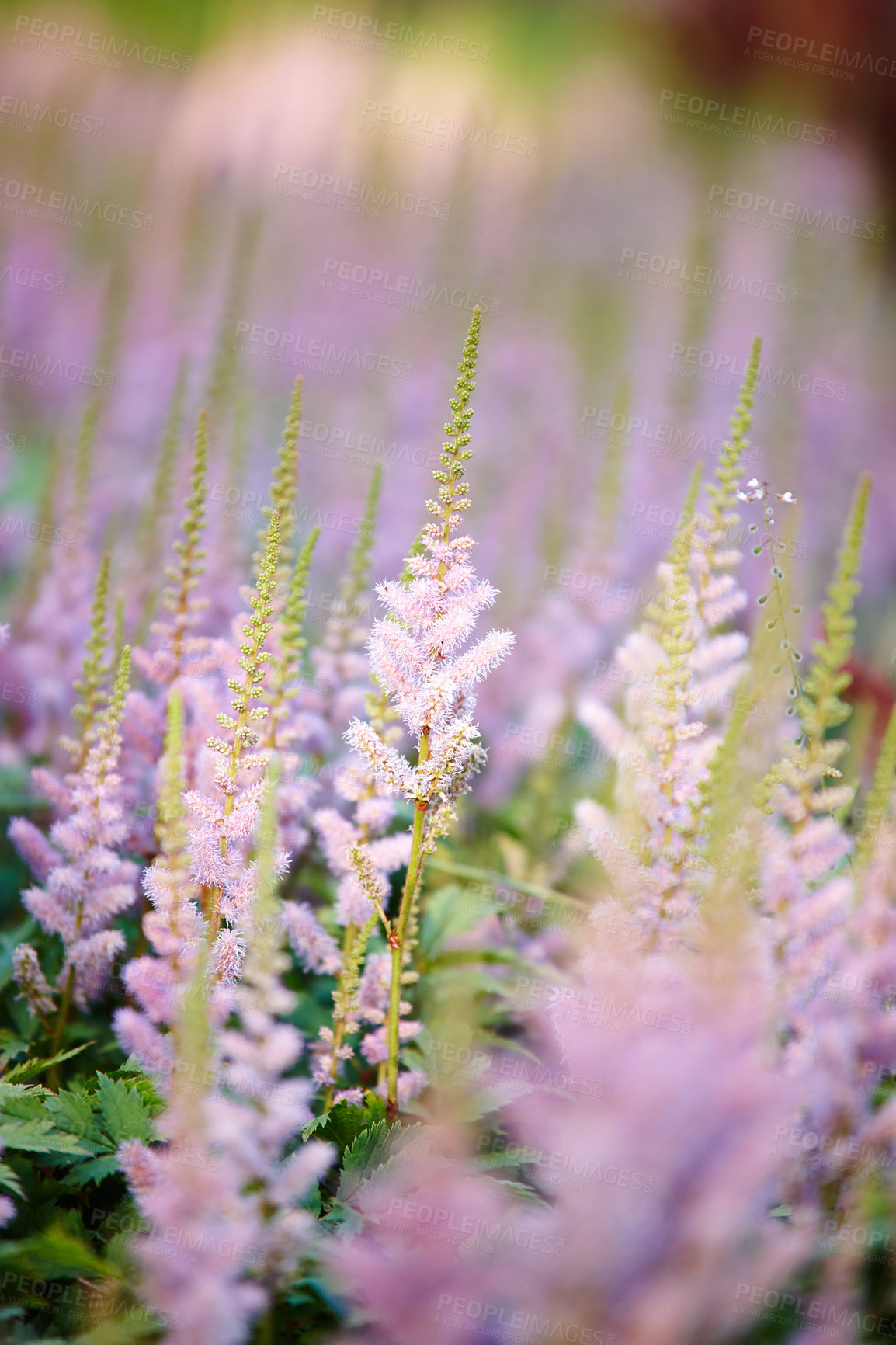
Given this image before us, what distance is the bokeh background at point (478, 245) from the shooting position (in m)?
4.43

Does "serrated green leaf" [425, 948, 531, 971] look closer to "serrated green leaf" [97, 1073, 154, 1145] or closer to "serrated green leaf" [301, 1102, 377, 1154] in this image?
"serrated green leaf" [301, 1102, 377, 1154]

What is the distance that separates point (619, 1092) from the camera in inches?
43.9

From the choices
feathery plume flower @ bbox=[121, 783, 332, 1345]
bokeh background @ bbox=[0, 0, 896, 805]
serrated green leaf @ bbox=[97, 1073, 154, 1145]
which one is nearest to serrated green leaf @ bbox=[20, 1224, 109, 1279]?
feathery plume flower @ bbox=[121, 783, 332, 1345]

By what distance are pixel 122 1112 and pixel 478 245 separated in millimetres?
4881

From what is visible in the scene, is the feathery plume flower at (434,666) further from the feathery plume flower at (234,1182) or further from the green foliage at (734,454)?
the green foliage at (734,454)

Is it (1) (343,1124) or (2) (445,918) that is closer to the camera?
(1) (343,1124)

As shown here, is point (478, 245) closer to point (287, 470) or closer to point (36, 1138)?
point (287, 470)

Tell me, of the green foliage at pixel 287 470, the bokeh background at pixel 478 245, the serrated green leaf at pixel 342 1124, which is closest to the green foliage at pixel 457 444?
the green foliage at pixel 287 470

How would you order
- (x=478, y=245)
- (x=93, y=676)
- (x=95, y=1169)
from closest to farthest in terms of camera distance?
(x=95, y=1169)
(x=93, y=676)
(x=478, y=245)

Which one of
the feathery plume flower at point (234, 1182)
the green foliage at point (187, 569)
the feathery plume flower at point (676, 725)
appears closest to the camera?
the feathery plume flower at point (234, 1182)

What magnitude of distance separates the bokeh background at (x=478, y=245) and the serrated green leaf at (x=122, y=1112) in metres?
2.38

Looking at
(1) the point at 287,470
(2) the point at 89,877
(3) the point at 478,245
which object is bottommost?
(2) the point at 89,877

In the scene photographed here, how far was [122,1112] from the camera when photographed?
5.39 feet

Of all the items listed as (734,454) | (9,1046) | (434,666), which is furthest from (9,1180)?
(734,454)
